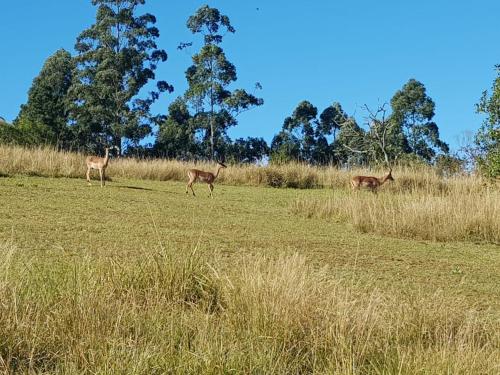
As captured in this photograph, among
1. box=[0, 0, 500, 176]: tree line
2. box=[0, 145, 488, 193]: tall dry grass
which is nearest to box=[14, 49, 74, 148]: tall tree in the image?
box=[0, 0, 500, 176]: tree line

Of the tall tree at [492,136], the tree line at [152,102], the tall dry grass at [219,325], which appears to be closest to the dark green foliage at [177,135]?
the tree line at [152,102]

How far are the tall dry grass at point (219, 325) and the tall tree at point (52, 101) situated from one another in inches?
1320

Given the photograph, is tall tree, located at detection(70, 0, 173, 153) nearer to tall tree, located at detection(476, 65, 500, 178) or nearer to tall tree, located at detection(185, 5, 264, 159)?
tall tree, located at detection(185, 5, 264, 159)

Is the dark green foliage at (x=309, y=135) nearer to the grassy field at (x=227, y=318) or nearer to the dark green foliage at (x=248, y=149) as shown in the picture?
the dark green foliage at (x=248, y=149)

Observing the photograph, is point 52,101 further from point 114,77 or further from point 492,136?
point 492,136

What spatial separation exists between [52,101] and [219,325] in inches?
1489

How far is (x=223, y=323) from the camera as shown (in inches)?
141

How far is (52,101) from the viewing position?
3891 cm

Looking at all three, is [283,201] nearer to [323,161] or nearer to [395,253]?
[395,253]

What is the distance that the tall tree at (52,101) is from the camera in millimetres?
37344

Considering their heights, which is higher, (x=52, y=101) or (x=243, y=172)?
(x=52, y=101)

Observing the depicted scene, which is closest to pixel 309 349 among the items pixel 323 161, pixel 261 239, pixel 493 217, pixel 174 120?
pixel 261 239

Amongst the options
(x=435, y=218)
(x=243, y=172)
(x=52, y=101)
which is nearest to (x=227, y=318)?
(x=435, y=218)

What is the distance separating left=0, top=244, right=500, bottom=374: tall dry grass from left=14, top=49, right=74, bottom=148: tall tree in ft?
110
